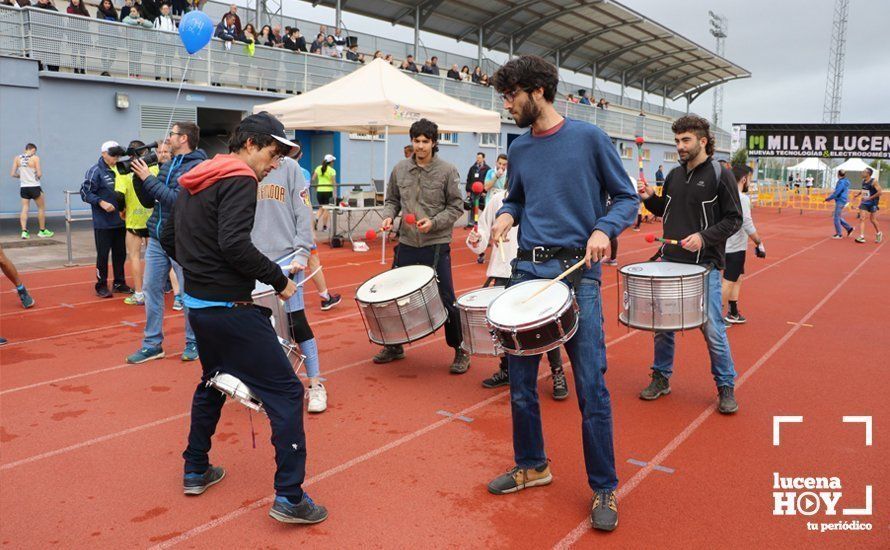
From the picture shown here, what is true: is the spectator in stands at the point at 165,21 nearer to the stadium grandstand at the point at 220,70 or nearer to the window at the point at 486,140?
the stadium grandstand at the point at 220,70

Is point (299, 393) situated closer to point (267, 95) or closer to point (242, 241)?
point (242, 241)

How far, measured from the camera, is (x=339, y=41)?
78.5 ft

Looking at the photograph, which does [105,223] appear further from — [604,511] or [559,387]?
[604,511]

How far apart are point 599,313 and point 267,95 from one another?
1874cm

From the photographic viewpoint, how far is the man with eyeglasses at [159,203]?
546 centimetres

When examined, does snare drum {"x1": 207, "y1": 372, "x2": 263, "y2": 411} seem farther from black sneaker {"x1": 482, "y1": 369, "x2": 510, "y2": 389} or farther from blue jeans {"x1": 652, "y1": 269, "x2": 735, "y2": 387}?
blue jeans {"x1": 652, "y1": 269, "x2": 735, "y2": 387}

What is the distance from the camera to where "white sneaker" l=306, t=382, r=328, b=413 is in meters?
5.05

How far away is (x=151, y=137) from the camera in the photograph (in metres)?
18.1

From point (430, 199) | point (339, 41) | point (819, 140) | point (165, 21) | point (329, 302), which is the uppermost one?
point (339, 41)

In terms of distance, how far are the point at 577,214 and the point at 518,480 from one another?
1535mm

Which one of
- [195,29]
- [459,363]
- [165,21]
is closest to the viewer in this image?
[459,363]

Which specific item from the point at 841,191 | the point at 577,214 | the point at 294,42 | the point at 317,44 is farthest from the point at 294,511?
the point at 317,44

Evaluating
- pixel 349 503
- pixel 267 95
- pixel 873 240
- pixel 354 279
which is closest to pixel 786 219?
pixel 873 240

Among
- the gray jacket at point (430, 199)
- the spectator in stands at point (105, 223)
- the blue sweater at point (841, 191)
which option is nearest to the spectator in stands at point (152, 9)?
the spectator in stands at point (105, 223)
